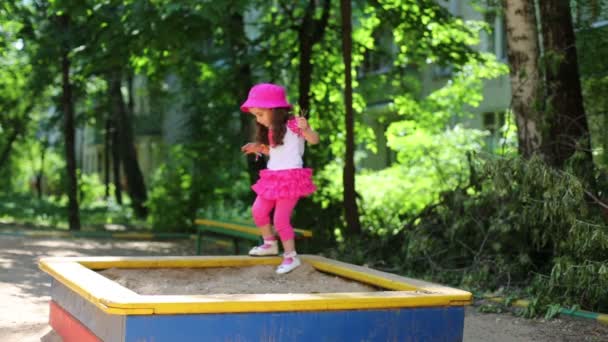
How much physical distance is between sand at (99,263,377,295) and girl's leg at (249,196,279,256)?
0.32 m

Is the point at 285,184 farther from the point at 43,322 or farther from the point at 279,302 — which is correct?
the point at 279,302

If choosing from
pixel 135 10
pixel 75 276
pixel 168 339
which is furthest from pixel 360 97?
pixel 168 339

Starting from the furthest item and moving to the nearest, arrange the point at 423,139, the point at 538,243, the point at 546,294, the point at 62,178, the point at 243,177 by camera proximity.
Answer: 1. the point at 62,178
2. the point at 243,177
3. the point at 423,139
4. the point at 538,243
5. the point at 546,294

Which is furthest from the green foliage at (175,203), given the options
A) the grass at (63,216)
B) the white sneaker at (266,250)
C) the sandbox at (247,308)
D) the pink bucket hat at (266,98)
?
the sandbox at (247,308)

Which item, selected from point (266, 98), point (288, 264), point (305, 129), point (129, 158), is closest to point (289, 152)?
point (305, 129)

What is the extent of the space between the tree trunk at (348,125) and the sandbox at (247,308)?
17.3ft

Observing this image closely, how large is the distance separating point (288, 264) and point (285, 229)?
11.1 inches

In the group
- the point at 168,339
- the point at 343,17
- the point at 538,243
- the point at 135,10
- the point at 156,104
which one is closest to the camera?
the point at 168,339

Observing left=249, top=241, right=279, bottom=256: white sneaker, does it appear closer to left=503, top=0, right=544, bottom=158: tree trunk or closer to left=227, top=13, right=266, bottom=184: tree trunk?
left=503, top=0, right=544, bottom=158: tree trunk

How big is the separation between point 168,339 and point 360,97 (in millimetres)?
11258

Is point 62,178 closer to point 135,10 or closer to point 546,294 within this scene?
point 135,10

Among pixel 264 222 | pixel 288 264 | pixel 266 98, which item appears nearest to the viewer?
pixel 266 98

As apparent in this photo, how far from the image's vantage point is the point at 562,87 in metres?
9.30

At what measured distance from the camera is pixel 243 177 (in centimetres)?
1698
